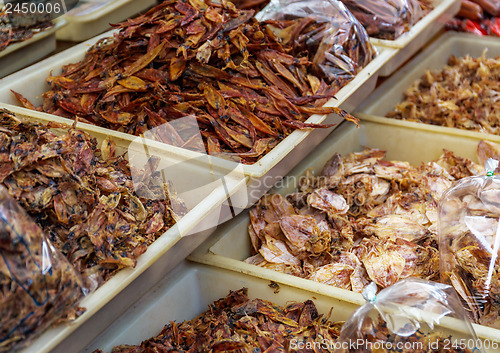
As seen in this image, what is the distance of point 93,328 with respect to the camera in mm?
1272

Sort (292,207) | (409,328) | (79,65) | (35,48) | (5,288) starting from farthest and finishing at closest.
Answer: (35,48), (79,65), (292,207), (409,328), (5,288)

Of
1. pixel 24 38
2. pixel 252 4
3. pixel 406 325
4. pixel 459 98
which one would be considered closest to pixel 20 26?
pixel 24 38

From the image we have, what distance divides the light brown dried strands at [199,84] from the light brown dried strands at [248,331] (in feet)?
1.62

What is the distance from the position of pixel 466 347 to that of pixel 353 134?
1280mm

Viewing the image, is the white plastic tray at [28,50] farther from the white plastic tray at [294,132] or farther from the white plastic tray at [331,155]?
the white plastic tray at [331,155]

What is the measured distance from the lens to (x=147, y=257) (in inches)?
52.3

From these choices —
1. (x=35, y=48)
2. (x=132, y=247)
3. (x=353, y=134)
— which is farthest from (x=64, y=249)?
(x=353, y=134)

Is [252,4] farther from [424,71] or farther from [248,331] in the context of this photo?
[248,331]

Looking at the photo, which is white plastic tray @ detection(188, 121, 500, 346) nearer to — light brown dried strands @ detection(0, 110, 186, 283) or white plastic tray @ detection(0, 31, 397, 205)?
white plastic tray @ detection(0, 31, 397, 205)

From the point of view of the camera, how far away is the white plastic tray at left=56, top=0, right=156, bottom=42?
2.49 meters

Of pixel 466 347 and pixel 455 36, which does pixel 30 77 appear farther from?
pixel 455 36

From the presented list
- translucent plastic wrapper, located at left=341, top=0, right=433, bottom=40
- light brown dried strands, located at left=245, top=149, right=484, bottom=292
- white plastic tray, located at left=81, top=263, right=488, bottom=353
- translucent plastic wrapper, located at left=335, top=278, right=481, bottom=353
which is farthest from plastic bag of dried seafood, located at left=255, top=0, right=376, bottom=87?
translucent plastic wrapper, located at left=335, top=278, right=481, bottom=353

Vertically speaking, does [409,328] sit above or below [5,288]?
below

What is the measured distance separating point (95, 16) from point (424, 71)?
5.73ft
